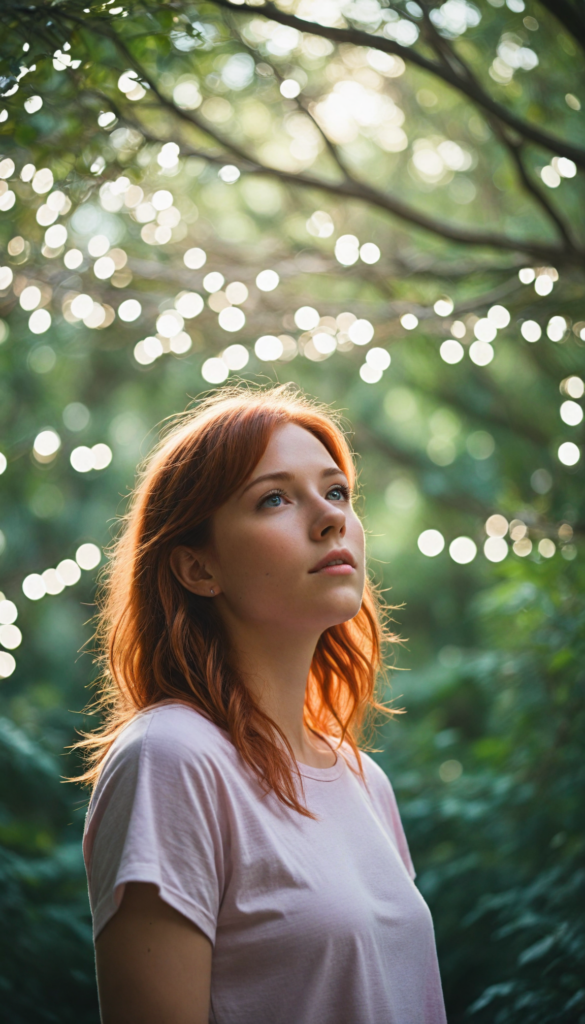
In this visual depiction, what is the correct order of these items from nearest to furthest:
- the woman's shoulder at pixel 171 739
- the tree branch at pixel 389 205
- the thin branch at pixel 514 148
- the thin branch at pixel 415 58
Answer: the woman's shoulder at pixel 171 739, the thin branch at pixel 415 58, the thin branch at pixel 514 148, the tree branch at pixel 389 205

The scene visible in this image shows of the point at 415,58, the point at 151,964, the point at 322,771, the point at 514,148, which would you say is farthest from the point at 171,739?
the point at 514,148

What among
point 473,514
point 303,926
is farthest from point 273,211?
point 303,926

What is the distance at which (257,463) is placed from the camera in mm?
1375

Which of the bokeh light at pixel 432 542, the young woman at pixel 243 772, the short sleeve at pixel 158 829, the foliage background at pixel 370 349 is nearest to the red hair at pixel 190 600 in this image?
the young woman at pixel 243 772

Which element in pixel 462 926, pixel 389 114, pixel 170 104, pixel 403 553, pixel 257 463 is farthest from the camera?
pixel 403 553

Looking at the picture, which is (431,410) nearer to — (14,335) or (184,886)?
(14,335)

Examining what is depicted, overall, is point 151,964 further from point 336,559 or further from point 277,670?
point 336,559

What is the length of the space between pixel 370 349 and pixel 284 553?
231 centimetres

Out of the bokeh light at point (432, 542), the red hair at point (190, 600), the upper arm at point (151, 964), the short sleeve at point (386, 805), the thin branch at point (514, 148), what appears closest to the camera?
the upper arm at point (151, 964)

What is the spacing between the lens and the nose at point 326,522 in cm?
134

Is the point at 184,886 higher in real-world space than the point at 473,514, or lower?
higher

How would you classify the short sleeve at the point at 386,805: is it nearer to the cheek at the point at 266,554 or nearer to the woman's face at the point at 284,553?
the woman's face at the point at 284,553

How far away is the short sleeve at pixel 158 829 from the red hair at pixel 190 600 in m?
0.13

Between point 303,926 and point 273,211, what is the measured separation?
499cm
